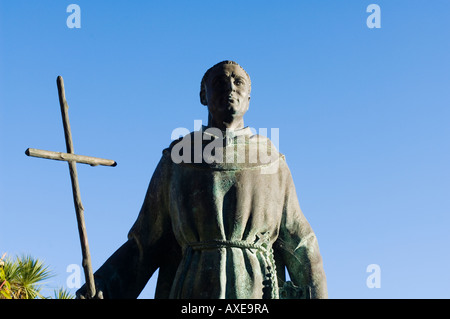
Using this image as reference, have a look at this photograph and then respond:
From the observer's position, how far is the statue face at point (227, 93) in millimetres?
8156

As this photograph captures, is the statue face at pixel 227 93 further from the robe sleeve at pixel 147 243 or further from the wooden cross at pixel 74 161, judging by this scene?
the wooden cross at pixel 74 161

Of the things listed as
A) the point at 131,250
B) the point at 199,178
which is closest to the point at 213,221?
the point at 199,178

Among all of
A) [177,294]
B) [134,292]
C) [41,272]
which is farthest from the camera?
[41,272]

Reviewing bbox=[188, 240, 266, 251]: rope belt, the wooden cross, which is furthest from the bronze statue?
the wooden cross

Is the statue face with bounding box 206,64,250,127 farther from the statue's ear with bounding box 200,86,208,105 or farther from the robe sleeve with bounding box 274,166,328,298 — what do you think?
the robe sleeve with bounding box 274,166,328,298

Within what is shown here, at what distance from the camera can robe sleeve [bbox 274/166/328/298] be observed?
795 centimetres

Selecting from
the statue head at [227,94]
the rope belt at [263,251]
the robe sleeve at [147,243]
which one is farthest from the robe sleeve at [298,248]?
the robe sleeve at [147,243]

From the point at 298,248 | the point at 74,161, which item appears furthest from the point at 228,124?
the point at 74,161

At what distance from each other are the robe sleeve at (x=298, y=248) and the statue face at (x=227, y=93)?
2.88 ft

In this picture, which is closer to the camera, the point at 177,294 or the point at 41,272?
the point at 177,294

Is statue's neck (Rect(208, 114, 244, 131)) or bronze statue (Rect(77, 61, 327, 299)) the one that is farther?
statue's neck (Rect(208, 114, 244, 131))
